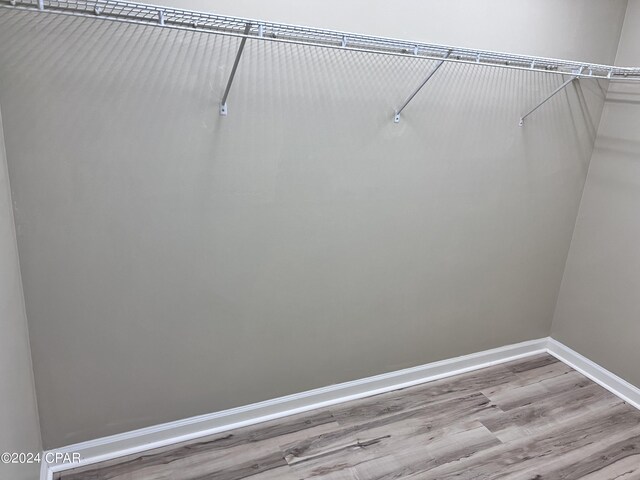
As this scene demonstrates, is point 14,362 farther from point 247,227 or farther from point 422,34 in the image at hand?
point 422,34

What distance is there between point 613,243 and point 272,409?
195 centimetres

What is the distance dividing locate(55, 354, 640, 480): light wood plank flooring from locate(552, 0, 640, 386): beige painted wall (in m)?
0.29

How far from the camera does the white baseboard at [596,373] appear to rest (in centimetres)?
232

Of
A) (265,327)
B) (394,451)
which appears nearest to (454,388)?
(394,451)

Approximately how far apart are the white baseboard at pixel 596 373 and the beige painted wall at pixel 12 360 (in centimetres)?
270

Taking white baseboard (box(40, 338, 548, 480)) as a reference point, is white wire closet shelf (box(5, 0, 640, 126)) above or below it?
above

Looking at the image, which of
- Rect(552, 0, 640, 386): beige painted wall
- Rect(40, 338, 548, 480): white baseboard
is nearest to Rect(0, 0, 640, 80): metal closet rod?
Rect(552, 0, 640, 386): beige painted wall

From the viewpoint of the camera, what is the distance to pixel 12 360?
128cm

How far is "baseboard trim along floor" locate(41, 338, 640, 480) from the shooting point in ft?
5.71

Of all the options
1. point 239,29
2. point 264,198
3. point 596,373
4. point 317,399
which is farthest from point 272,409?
point 596,373

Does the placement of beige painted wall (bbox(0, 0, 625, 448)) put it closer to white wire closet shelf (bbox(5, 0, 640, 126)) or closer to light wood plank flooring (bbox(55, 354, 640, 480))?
white wire closet shelf (bbox(5, 0, 640, 126))

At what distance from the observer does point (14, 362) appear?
1301 millimetres

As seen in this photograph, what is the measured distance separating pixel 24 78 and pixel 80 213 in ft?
1.40

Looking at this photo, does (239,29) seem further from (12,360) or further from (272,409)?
(272,409)
